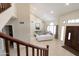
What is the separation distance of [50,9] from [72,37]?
0.61 m

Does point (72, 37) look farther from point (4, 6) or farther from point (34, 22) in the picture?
point (4, 6)

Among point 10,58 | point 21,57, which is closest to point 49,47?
point 21,57

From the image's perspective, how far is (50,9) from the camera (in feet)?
5.09

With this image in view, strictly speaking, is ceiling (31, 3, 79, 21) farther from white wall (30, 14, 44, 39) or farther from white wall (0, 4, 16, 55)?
white wall (0, 4, 16, 55)

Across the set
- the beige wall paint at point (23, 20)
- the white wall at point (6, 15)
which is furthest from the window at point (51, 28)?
the white wall at point (6, 15)

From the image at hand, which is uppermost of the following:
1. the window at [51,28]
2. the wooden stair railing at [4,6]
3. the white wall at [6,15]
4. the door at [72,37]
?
the wooden stair railing at [4,6]

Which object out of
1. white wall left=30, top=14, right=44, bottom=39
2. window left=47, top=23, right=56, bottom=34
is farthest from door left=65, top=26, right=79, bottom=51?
white wall left=30, top=14, right=44, bottom=39

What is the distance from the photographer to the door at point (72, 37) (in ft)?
5.02

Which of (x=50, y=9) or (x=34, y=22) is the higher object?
(x=50, y=9)

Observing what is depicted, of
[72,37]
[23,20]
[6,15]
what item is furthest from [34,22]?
[72,37]

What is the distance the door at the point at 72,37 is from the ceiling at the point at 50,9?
0.97 ft

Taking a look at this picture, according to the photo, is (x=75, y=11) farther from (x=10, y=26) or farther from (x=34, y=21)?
(x=10, y=26)

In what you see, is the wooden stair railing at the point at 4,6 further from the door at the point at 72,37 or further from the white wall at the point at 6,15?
the door at the point at 72,37

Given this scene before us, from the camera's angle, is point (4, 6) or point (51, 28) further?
point (51, 28)
